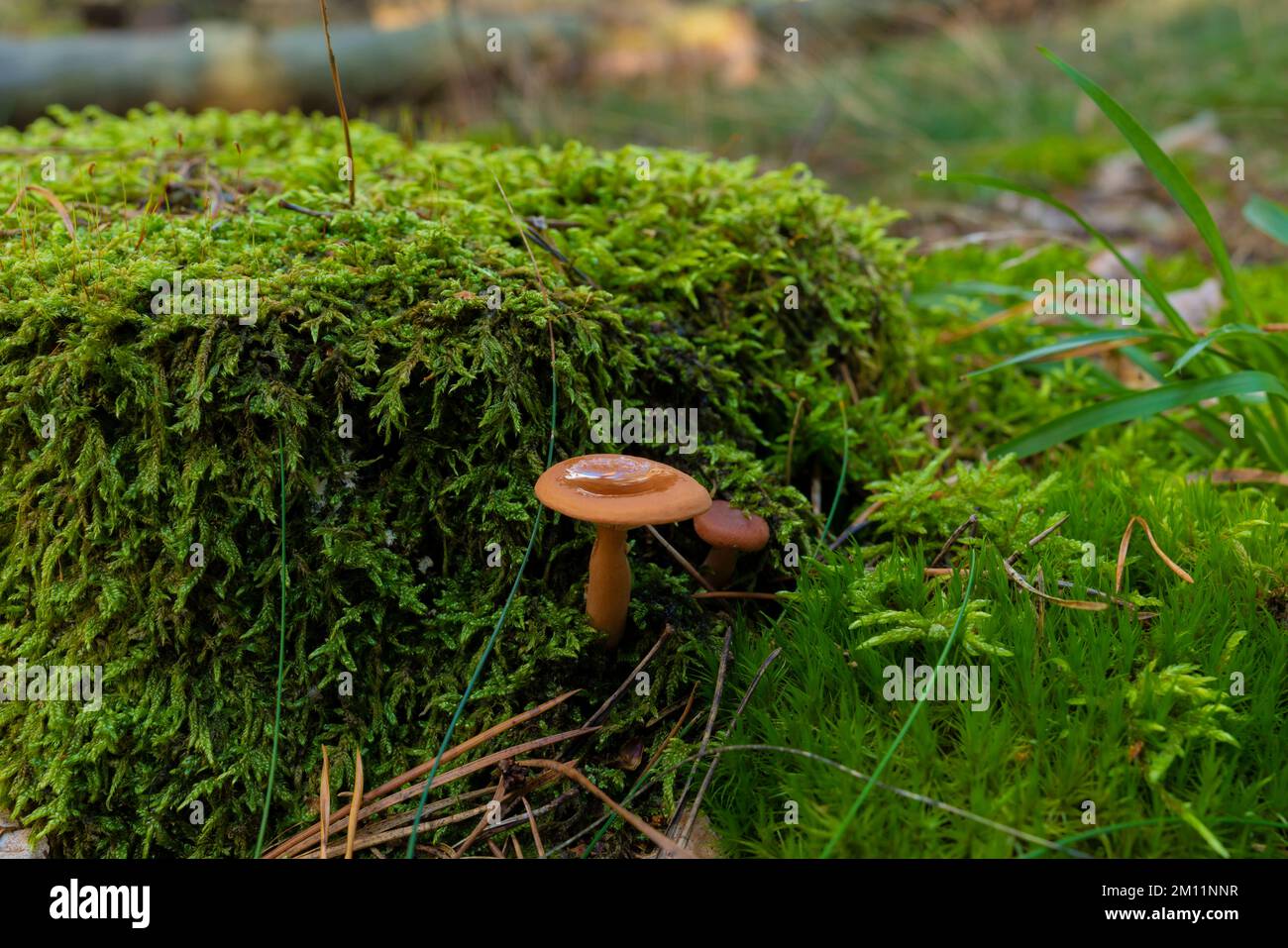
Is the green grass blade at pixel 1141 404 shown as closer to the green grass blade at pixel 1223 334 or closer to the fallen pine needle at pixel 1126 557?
the green grass blade at pixel 1223 334

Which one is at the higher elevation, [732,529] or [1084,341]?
[1084,341]

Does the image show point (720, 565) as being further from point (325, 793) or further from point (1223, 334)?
point (1223, 334)

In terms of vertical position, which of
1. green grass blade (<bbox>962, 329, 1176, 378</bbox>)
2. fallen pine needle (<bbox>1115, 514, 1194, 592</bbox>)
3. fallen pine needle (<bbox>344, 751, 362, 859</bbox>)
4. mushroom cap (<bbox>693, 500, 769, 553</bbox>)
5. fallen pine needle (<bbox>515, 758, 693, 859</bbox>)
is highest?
green grass blade (<bbox>962, 329, 1176, 378</bbox>)

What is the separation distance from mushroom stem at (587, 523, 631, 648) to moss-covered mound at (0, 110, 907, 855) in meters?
0.08

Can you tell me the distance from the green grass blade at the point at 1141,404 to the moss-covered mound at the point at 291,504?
845mm

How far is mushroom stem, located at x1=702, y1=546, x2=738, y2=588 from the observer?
Answer: 235cm

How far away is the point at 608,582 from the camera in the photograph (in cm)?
211

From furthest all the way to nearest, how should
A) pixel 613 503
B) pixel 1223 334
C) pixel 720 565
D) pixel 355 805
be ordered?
pixel 1223 334
pixel 720 565
pixel 355 805
pixel 613 503

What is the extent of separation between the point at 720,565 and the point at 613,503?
2.05 feet

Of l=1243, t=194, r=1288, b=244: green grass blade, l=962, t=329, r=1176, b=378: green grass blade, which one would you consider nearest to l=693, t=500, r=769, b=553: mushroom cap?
l=962, t=329, r=1176, b=378: green grass blade

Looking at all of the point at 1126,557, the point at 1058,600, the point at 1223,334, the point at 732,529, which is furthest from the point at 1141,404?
the point at 732,529

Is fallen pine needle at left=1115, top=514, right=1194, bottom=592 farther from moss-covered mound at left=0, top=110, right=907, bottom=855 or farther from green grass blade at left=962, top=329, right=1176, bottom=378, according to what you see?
moss-covered mound at left=0, top=110, right=907, bottom=855
